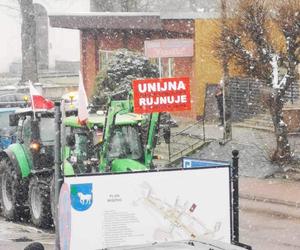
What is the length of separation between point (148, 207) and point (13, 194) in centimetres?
840

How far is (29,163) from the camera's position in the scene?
56.4 ft

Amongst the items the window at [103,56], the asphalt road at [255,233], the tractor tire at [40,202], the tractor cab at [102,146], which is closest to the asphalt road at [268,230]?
the asphalt road at [255,233]

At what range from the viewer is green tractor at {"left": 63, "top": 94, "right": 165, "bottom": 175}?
15.6 metres

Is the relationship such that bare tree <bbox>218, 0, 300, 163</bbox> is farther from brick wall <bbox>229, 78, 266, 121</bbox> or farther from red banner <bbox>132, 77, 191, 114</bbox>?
red banner <bbox>132, 77, 191, 114</bbox>

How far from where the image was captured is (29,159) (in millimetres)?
17188

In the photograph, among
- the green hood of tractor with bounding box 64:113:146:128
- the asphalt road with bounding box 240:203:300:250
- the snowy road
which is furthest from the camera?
the green hood of tractor with bounding box 64:113:146:128

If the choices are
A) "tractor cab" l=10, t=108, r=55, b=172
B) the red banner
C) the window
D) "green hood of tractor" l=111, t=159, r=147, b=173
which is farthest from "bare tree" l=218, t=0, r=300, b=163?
the window

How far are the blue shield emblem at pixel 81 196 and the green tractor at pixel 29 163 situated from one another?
281 inches

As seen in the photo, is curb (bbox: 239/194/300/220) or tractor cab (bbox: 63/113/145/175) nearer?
tractor cab (bbox: 63/113/145/175)

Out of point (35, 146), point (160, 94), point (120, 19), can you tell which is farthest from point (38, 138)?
point (120, 19)

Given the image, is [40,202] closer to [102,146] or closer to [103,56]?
[102,146]

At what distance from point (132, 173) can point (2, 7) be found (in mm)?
45947

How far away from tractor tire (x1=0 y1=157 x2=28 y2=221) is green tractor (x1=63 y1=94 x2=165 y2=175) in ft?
6.55

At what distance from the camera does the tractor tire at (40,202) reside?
16.1 m
